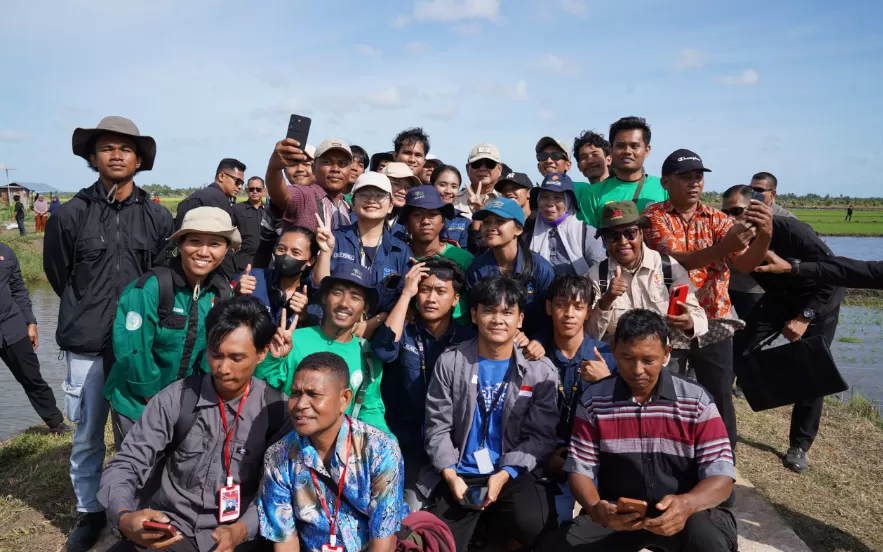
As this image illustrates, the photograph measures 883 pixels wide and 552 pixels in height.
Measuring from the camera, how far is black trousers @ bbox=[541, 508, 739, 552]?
3426mm

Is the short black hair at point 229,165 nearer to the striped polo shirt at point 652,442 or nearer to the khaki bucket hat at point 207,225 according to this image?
the khaki bucket hat at point 207,225

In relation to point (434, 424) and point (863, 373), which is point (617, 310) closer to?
point (434, 424)

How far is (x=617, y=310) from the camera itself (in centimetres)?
456

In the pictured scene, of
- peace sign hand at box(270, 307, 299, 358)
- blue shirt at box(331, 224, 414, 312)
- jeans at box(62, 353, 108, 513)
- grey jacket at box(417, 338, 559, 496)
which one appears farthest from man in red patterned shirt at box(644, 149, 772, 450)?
jeans at box(62, 353, 108, 513)

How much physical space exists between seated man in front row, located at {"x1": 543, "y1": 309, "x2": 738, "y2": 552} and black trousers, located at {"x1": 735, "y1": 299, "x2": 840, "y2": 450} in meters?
2.38

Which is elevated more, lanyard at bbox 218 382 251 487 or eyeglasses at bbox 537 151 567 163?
eyeglasses at bbox 537 151 567 163

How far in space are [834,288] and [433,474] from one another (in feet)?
14.1

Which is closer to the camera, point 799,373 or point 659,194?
point 799,373

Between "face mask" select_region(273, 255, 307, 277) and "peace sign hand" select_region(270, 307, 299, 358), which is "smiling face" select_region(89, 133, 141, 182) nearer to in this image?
"face mask" select_region(273, 255, 307, 277)

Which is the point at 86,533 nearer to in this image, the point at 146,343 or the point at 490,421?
the point at 146,343

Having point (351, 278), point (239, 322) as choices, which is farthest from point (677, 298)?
point (239, 322)

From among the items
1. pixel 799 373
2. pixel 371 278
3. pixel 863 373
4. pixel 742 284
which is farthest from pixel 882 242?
pixel 371 278

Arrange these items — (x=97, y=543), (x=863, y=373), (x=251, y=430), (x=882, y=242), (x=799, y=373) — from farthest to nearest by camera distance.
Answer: (x=882, y=242) < (x=863, y=373) < (x=799, y=373) < (x=97, y=543) < (x=251, y=430)

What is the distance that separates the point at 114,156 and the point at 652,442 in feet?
13.4
